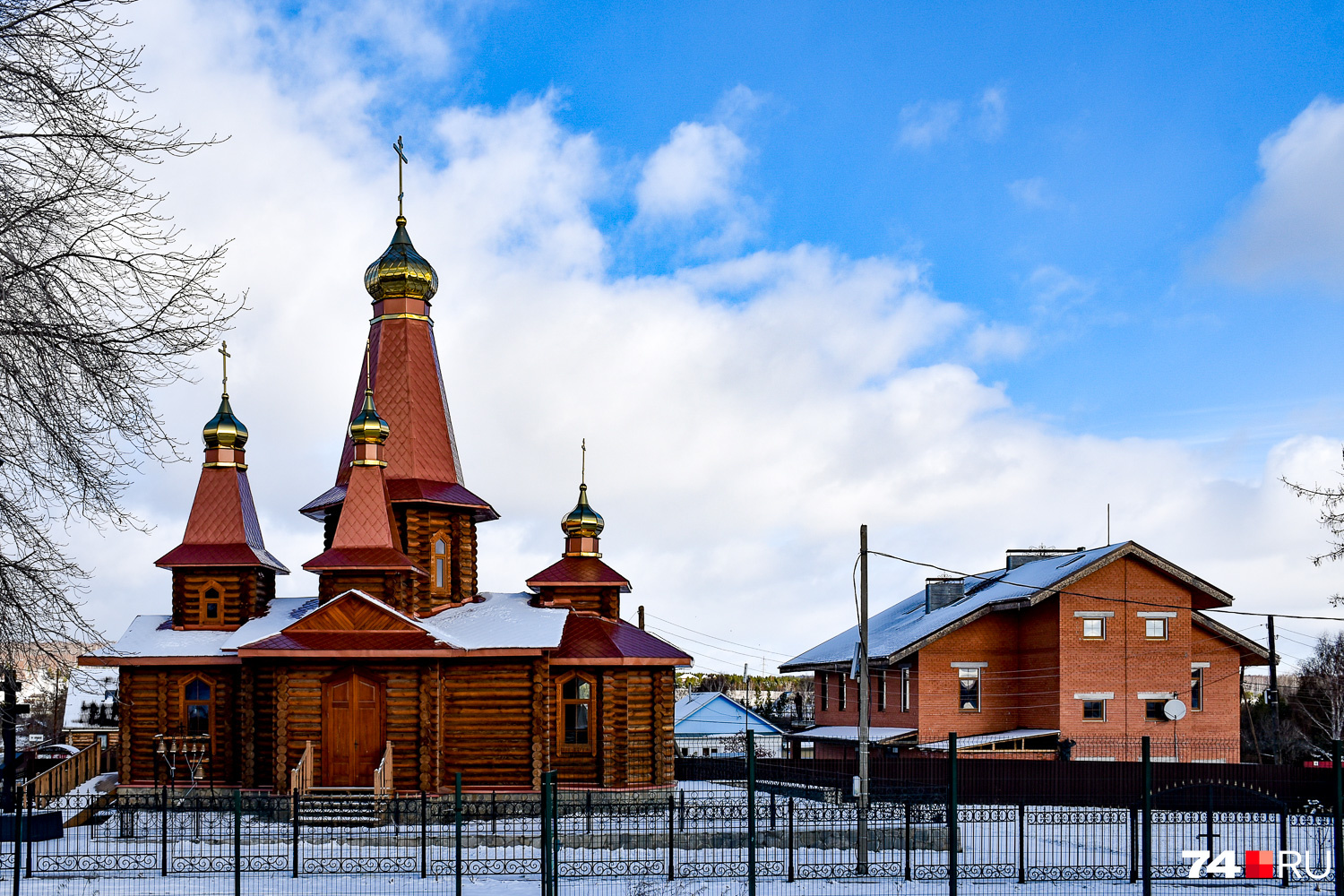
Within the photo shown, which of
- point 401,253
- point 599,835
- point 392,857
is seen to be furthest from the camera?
point 401,253

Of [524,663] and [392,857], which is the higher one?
[524,663]

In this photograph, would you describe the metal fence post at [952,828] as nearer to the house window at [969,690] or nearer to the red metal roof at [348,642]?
the red metal roof at [348,642]

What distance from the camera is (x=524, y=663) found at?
24359mm

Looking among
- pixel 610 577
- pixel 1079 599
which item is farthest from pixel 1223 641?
pixel 610 577

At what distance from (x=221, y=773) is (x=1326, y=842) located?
20.6 metres

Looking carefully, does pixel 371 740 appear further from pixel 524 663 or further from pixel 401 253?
pixel 401 253

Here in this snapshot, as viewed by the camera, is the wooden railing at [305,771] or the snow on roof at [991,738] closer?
the wooden railing at [305,771]

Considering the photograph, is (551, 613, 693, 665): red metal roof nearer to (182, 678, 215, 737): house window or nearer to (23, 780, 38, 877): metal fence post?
(182, 678, 215, 737): house window

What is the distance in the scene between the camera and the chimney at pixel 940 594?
35.3m

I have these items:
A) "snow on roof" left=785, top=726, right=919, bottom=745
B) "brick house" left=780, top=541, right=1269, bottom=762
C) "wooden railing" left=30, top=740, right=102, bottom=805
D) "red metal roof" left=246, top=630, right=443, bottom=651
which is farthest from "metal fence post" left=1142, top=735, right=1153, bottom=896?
"wooden railing" left=30, top=740, right=102, bottom=805

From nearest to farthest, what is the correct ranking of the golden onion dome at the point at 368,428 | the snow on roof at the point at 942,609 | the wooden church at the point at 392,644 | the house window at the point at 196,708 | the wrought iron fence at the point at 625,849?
the wrought iron fence at the point at 625,849
the wooden church at the point at 392,644
the golden onion dome at the point at 368,428
the house window at the point at 196,708
the snow on roof at the point at 942,609

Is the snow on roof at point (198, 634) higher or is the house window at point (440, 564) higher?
the house window at point (440, 564)
